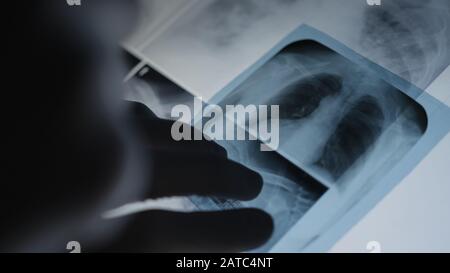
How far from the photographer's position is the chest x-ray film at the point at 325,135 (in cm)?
174

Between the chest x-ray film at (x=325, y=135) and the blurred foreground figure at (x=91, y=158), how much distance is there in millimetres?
64

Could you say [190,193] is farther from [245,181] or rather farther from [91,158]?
[91,158]

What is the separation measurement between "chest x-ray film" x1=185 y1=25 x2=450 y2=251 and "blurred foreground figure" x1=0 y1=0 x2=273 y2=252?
0.06 metres

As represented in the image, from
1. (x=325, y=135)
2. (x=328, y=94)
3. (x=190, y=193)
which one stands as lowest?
(x=190, y=193)

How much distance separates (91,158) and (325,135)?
0.71 metres

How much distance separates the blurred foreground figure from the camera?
68.2 inches

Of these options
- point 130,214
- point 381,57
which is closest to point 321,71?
point 381,57

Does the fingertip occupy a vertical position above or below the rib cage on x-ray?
below

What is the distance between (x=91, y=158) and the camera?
1756 mm

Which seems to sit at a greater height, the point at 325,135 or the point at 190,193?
the point at 325,135

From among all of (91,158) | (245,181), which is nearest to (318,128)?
(245,181)

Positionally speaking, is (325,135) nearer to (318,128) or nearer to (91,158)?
(318,128)

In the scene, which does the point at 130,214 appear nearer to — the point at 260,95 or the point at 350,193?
the point at 260,95

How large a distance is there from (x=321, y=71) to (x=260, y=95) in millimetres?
206
